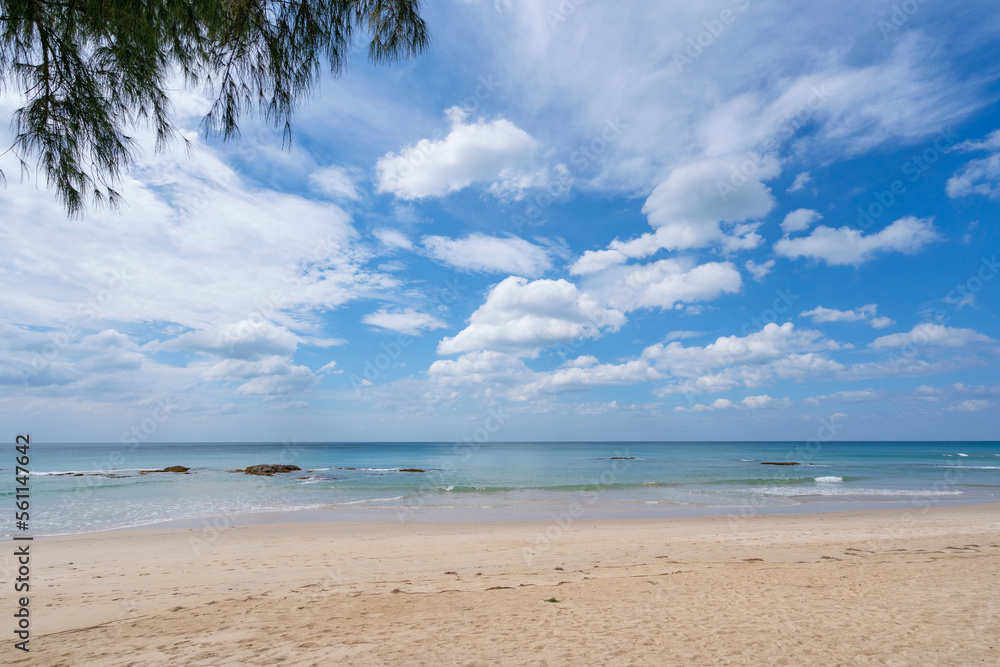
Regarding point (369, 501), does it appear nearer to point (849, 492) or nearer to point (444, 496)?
point (444, 496)

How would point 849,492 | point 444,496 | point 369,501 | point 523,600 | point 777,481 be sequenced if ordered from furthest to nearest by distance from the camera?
point 777,481, point 849,492, point 444,496, point 369,501, point 523,600

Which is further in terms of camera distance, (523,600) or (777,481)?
(777,481)

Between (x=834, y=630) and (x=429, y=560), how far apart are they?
7.26 metres

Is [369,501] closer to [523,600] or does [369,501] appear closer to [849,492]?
[523,600]

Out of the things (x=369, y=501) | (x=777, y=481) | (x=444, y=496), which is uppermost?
(x=369, y=501)

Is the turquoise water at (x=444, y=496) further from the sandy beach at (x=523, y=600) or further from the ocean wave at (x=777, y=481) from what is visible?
the sandy beach at (x=523, y=600)

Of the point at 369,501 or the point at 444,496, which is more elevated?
the point at 369,501

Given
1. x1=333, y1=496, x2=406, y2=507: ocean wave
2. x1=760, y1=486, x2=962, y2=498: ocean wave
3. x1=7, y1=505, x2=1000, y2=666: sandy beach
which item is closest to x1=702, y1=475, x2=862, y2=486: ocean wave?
x1=760, y1=486, x2=962, y2=498: ocean wave

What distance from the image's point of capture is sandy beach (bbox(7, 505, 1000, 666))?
16.9 feet

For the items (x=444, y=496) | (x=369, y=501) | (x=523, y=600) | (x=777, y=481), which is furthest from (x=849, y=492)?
(x=523, y=600)

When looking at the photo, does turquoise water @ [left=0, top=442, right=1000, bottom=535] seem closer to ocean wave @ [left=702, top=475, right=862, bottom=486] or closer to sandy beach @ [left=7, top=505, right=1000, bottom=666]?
ocean wave @ [left=702, top=475, right=862, bottom=486]

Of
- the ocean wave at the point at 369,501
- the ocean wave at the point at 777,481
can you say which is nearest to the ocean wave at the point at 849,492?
the ocean wave at the point at 777,481

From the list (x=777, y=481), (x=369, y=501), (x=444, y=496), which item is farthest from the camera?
(x=777, y=481)

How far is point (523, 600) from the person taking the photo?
696 cm
